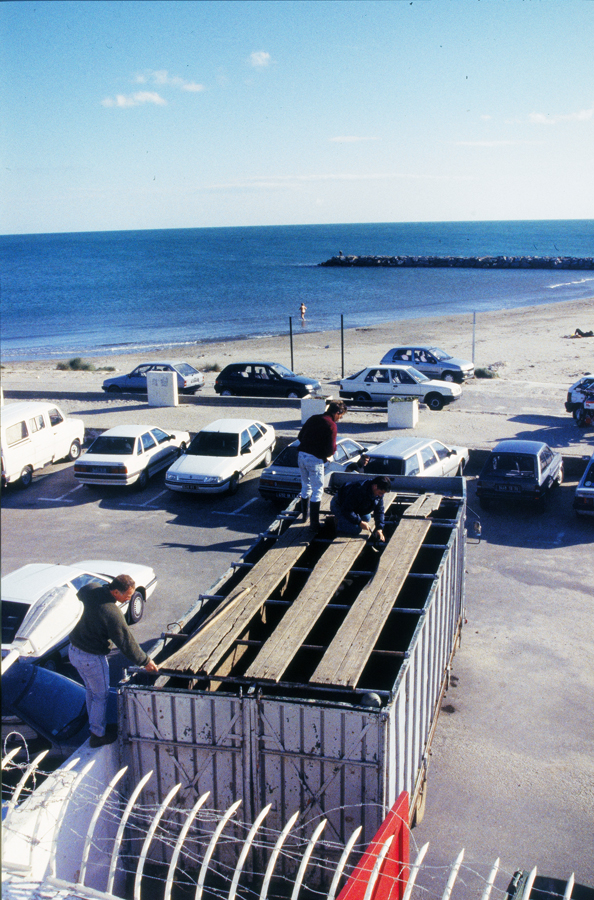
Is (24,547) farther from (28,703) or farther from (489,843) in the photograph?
(489,843)

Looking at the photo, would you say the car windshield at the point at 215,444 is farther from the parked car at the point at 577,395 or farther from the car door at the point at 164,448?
the parked car at the point at 577,395

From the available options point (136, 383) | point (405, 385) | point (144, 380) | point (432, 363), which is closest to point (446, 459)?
point (405, 385)

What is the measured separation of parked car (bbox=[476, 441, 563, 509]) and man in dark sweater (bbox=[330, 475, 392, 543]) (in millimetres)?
7696

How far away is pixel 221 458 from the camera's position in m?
17.8

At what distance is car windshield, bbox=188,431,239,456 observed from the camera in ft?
59.2

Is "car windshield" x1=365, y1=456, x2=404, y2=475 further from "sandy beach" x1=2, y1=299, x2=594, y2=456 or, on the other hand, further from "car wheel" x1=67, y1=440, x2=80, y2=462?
"car wheel" x1=67, y1=440, x2=80, y2=462

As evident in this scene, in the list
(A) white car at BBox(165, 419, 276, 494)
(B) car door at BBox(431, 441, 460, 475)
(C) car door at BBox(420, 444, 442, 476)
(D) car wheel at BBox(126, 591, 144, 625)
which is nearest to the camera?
(D) car wheel at BBox(126, 591, 144, 625)

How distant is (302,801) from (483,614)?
22.1 feet

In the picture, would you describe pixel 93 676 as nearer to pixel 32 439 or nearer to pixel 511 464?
pixel 511 464

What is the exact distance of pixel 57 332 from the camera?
214ft

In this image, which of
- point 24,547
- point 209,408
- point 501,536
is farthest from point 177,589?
point 209,408

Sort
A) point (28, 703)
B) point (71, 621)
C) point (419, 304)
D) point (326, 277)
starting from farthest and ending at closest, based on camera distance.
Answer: point (326, 277) → point (419, 304) → point (71, 621) → point (28, 703)


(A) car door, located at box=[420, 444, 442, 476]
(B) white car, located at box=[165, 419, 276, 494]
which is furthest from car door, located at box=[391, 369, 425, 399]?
(A) car door, located at box=[420, 444, 442, 476]

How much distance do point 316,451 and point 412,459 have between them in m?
6.59
